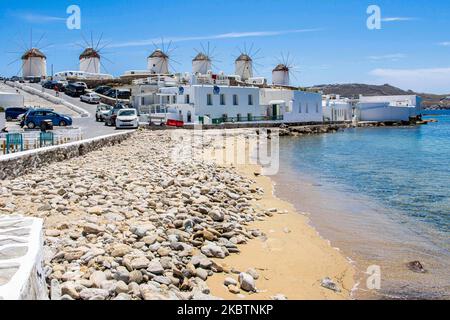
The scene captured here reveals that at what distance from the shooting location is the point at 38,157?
562 inches

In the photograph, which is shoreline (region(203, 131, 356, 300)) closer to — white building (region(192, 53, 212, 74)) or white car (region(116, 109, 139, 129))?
white car (region(116, 109, 139, 129))

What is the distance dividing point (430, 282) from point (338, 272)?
1.57 metres

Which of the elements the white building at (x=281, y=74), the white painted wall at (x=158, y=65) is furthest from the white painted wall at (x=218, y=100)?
the white building at (x=281, y=74)

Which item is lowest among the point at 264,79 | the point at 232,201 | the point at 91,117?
the point at 232,201

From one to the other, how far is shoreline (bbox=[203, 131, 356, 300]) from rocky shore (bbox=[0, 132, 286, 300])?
0.22 m

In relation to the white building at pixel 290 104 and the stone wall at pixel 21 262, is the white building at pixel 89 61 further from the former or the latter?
the stone wall at pixel 21 262

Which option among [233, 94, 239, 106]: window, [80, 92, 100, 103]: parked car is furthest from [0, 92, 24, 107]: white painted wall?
[233, 94, 239, 106]: window

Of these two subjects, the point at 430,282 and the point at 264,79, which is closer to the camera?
the point at 430,282

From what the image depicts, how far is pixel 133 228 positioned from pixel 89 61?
88.5 m
